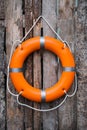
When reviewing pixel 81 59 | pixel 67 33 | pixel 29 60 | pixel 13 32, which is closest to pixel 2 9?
pixel 13 32

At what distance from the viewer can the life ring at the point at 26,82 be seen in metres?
2.94

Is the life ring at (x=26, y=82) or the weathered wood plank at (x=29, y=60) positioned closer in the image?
the life ring at (x=26, y=82)

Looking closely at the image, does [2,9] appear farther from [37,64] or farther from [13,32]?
[37,64]

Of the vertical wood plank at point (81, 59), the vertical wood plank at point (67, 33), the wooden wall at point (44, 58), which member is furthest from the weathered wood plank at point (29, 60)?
the vertical wood plank at point (81, 59)

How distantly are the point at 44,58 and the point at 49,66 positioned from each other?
8cm

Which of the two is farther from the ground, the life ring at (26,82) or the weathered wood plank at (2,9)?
the weathered wood plank at (2,9)

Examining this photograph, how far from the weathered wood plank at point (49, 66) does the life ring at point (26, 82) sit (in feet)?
0.38

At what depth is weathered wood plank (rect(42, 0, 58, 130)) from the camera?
3.07m

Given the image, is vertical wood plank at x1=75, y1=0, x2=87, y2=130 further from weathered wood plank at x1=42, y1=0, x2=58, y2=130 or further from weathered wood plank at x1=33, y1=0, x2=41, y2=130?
weathered wood plank at x1=33, y1=0, x2=41, y2=130

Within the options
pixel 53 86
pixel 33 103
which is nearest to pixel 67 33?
pixel 53 86

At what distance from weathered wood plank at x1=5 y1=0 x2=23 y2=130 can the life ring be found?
142mm

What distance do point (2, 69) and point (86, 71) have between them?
0.73 meters

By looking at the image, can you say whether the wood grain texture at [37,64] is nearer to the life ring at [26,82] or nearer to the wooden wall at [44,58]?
the wooden wall at [44,58]

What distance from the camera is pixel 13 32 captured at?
306 cm
